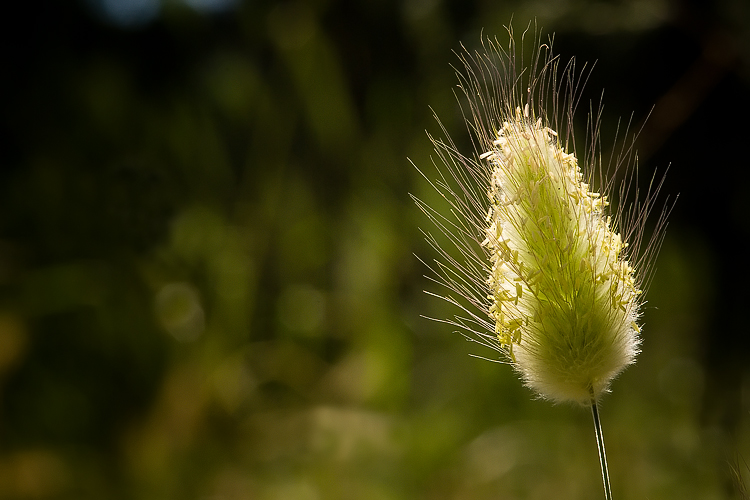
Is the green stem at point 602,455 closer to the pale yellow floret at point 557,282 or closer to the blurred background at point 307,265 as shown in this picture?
the pale yellow floret at point 557,282

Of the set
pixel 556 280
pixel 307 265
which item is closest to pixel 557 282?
pixel 556 280

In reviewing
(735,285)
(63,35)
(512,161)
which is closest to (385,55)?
(63,35)

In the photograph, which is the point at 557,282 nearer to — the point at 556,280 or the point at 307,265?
the point at 556,280

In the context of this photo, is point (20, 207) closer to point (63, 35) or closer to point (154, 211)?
point (154, 211)

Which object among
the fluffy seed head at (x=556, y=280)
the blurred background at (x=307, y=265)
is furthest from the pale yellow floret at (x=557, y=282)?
the blurred background at (x=307, y=265)

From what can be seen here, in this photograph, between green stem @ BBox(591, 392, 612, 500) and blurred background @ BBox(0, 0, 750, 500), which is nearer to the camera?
green stem @ BBox(591, 392, 612, 500)

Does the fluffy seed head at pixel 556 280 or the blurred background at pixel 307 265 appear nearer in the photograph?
the fluffy seed head at pixel 556 280

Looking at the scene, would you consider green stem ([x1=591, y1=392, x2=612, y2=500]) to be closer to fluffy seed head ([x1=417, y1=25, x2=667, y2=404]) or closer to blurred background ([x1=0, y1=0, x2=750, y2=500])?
fluffy seed head ([x1=417, y1=25, x2=667, y2=404])

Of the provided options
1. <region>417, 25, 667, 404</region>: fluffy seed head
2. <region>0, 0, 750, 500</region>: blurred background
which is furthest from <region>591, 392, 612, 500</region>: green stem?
<region>0, 0, 750, 500</region>: blurred background
